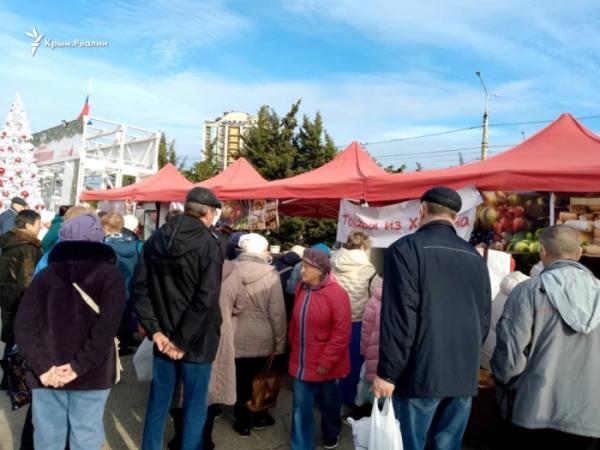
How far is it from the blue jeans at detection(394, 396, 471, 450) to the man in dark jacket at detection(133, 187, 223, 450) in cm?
112

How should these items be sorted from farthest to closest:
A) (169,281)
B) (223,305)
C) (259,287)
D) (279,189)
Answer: (279,189)
(259,287)
(223,305)
(169,281)

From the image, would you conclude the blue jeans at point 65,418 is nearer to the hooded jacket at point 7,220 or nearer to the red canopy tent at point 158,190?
the red canopy tent at point 158,190

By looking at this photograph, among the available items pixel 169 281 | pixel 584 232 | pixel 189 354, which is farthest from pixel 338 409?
pixel 584 232

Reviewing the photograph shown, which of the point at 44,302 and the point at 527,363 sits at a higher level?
the point at 44,302

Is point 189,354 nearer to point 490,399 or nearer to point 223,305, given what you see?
point 223,305

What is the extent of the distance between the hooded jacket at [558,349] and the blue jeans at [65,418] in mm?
2166

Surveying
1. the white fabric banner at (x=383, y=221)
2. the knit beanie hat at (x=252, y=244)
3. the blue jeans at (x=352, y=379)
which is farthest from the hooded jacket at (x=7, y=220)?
the blue jeans at (x=352, y=379)

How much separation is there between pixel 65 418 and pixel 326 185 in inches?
145

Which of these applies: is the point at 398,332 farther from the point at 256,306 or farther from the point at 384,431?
the point at 256,306

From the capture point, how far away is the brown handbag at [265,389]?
3.47 meters

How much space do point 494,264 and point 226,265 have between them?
7.07ft

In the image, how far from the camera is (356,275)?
12.5 ft

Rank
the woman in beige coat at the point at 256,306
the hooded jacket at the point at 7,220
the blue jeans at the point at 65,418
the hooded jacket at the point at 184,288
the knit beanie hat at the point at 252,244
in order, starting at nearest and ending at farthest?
the blue jeans at the point at 65,418 → the hooded jacket at the point at 184,288 → the woman in beige coat at the point at 256,306 → the knit beanie hat at the point at 252,244 → the hooded jacket at the point at 7,220

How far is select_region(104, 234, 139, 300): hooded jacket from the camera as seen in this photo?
4.37m
